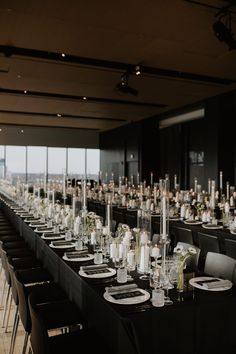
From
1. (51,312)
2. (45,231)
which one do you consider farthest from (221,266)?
(45,231)

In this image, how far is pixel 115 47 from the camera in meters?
5.51

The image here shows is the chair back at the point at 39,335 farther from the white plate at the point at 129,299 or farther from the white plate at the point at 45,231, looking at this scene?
the white plate at the point at 45,231

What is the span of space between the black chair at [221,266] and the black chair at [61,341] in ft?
3.89

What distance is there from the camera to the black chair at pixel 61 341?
1949 millimetres

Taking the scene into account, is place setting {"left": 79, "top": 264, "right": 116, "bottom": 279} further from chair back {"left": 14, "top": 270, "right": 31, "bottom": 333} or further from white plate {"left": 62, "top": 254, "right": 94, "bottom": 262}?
chair back {"left": 14, "top": 270, "right": 31, "bottom": 333}

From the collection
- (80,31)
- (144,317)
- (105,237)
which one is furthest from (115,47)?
(144,317)

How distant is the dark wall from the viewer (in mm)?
9641

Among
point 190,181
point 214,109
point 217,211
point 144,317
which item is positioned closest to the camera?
point 144,317

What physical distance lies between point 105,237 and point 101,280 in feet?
2.67

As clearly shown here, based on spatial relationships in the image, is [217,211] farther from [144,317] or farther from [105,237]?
[144,317]

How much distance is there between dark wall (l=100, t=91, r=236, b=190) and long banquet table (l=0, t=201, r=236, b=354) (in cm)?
765

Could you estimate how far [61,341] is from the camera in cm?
224

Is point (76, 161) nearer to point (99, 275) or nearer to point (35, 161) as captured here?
point (35, 161)

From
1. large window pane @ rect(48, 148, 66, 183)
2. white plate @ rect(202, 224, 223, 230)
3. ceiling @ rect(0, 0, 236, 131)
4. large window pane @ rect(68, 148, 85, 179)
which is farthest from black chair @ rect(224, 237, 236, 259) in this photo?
large window pane @ rect(68, 148, 85, 179)
